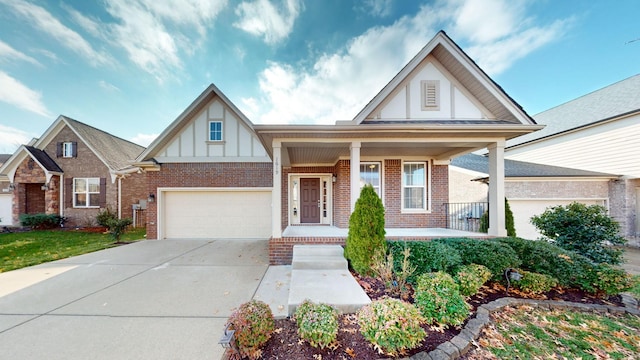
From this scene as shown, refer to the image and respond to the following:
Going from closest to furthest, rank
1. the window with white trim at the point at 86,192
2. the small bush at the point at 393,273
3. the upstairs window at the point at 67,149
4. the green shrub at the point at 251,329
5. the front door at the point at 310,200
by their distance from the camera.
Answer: the green shrub at the point at 251,329
the small bush at the point at 393,273
the front door at the point at 310,200
the window with white trim at the point at 86,192
the upstairs window at the point at 67,149

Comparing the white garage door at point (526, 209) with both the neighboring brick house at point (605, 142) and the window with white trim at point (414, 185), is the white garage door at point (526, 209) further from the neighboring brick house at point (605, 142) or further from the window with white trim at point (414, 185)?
the window with white trim at point (414, 185)

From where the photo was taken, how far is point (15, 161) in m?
13.2

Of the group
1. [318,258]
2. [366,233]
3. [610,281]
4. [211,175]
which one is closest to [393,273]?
[366,233]

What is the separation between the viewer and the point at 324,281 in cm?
437

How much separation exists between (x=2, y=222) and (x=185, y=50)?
16.3 metres

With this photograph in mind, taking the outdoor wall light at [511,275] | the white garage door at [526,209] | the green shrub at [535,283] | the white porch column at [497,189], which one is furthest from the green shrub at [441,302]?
the white garage door at [526,209]

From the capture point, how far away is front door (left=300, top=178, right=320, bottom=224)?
9.84 metres

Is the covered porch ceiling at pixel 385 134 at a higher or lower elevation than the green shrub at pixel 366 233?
higher

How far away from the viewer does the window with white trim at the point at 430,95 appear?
720 centimetres

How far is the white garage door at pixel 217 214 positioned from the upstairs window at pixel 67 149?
9.23m

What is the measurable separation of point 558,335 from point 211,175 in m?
10.4

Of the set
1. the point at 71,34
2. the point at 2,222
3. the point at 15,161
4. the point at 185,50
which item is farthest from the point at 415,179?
the point at 2,222

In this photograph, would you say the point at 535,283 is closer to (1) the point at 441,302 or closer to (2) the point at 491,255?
(2) the point at 491,255

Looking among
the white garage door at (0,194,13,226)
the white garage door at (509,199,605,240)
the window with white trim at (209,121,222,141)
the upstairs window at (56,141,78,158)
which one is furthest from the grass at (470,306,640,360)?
the white garage door at (0,194,13,226)
